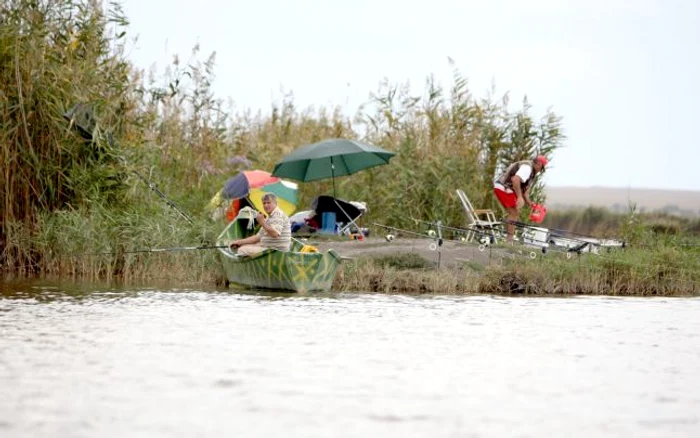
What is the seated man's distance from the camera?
49.8 ft

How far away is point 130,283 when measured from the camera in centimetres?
1634

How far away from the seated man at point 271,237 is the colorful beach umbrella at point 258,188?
3.49 meters

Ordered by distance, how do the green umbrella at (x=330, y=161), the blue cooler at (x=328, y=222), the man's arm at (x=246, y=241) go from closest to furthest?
the man's arm at (x=246, y=241) → the green umbrella at (x=330, y=161) → the blue cooler at (x=328, y=222)

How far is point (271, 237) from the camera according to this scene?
15.3m

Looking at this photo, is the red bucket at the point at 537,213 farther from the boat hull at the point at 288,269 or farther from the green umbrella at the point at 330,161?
the boat hull at the point at 288,269

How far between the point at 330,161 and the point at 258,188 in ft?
5.03

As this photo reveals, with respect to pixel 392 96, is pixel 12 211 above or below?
below

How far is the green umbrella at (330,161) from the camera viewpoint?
1928 cm

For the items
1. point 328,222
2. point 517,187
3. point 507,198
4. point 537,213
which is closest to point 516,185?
point 517,187

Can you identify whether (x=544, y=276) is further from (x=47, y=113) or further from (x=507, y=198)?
(x=47, y=113)

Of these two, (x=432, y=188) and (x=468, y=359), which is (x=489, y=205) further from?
(x=468, y=359)

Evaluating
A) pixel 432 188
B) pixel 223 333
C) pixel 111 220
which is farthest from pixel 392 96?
pixel 223 333

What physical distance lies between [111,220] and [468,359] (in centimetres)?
776

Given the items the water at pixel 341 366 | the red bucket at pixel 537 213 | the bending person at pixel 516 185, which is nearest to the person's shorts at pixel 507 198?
the bending person at pixel 516 185
